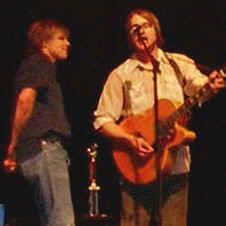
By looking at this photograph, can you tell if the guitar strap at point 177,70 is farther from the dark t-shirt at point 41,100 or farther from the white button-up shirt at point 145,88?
the dark t-shirt at point 41,100

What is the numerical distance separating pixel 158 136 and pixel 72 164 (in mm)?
1599

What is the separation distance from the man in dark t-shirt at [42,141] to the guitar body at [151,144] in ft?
1.32

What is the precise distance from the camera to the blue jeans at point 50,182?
362 centimetres

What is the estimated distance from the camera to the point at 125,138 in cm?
395

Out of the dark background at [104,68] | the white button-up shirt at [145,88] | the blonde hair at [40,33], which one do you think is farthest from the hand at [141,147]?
the dark background at [104,68]

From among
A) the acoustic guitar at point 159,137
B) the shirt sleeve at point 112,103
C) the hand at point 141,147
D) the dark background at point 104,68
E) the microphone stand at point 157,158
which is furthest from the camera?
the dark background at point 104,68

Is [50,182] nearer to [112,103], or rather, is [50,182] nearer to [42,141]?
[42,141]

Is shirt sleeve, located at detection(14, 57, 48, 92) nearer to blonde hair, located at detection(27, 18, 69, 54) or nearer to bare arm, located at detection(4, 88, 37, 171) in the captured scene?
bare arm, located at detection(4, 88, 37, 171)

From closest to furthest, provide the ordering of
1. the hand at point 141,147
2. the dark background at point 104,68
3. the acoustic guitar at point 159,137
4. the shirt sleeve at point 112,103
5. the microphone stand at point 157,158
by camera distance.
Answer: the microphone stand at point 157,158
the acoustic guitar at point 159,137
the hand at point 141,147
the shirt sleeve at point 112,103
the dark background at point 104,68

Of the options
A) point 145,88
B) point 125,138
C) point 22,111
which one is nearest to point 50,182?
point 22,111

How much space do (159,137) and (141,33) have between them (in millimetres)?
644

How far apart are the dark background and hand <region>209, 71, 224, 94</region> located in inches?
48.3

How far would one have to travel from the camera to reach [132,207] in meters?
3.97

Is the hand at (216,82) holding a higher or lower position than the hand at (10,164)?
higher
